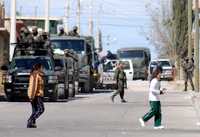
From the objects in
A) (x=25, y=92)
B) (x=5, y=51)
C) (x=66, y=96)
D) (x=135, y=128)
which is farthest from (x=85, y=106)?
(x=5, y=51)

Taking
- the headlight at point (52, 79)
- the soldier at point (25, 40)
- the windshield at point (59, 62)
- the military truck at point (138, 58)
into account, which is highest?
the soldier at point (25, 40)

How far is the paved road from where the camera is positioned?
60.2ft

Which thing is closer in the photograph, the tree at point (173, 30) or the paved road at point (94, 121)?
the paved road at point (94, 121)

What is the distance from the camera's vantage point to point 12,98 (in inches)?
1318

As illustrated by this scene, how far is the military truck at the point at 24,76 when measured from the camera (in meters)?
32.5

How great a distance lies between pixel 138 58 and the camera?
2977 inches

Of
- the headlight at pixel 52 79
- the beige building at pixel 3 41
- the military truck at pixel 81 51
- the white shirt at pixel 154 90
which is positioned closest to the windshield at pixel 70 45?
the military truck at pixel 81 51

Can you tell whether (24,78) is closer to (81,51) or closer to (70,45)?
(70,45)

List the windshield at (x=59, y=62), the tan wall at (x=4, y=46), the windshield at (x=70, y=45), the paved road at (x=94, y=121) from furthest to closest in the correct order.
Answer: the tan wall at (x=4, y=46), the windshield at (x=70, y=45), the windshield at (x=59, y=62), the paved road at (x=94, y=121)

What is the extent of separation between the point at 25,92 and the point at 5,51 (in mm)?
25876

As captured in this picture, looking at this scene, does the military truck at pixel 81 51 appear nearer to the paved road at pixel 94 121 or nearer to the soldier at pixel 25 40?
the soldier at pixel 25 40

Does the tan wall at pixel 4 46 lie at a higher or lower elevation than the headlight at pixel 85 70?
higher

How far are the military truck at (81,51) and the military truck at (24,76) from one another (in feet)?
27.9

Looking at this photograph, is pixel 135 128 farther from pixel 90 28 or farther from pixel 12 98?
pixel 90 28
